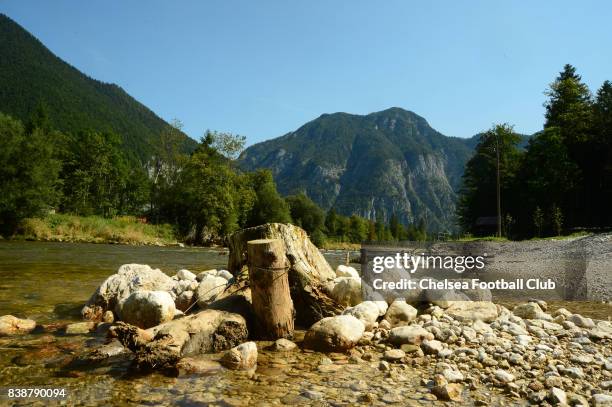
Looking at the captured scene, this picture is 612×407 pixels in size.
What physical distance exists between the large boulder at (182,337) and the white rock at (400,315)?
258cm

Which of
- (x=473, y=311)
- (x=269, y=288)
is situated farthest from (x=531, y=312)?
(x=269, y=288)

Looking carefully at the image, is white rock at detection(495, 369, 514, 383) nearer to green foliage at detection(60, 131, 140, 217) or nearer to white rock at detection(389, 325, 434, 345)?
white rock at detection(389, 325, 434, 345)

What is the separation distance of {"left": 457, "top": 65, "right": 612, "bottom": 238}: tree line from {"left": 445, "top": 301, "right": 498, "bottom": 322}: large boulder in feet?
92.5

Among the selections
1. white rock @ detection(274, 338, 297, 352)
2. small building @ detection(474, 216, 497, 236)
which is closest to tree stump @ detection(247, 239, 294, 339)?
white rock @ detection(274, 338, 297, 352)

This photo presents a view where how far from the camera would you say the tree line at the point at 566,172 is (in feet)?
119

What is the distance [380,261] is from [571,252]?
12.4 m

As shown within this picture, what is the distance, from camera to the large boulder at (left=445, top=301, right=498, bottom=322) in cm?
673

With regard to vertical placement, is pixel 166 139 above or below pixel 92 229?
above

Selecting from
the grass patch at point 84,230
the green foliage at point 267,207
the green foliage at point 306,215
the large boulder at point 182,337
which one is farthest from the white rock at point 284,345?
the green foliage at point 306,215

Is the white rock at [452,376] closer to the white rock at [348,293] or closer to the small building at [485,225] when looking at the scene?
the white rock at [348,293]

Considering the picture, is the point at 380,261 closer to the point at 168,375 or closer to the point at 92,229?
the point at 168,375

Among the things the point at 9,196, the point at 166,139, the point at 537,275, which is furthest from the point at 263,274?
the point at 166,139

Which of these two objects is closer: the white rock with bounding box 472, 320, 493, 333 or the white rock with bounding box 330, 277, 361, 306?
the white rock with bounding box 472, 320, 493, 333

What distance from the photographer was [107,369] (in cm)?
451
